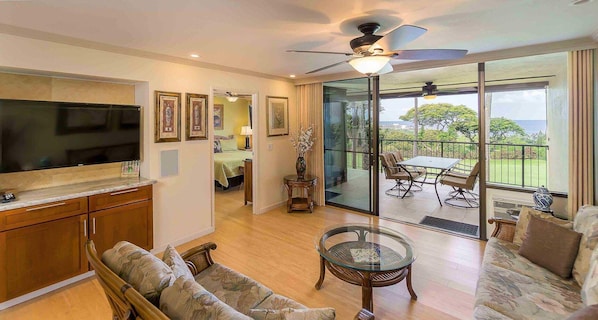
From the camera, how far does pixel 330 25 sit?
8.16ft

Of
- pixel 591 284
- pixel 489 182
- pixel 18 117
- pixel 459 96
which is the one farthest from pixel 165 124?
pixel 459 96

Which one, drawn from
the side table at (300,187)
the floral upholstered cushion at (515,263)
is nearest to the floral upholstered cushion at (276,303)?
the floral upholstered cushion at (515,263)

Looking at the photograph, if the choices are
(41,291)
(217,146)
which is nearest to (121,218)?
(41,291)

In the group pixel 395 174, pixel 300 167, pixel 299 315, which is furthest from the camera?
pixel 395 174

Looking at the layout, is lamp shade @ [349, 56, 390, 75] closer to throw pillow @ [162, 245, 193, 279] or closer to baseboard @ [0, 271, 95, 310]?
throw pillow @ [162, 245, 193, 279]

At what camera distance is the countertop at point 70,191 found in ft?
7.97

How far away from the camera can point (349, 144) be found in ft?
16.7

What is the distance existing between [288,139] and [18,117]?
147 inches

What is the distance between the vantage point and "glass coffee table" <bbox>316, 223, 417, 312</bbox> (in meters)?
2.19

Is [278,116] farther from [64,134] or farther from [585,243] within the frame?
[585,243]

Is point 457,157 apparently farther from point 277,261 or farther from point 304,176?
point 277,261

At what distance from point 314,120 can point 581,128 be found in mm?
3608

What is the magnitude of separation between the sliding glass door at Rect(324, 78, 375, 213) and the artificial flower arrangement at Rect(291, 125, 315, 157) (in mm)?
289

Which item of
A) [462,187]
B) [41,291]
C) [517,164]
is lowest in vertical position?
[41,291]
